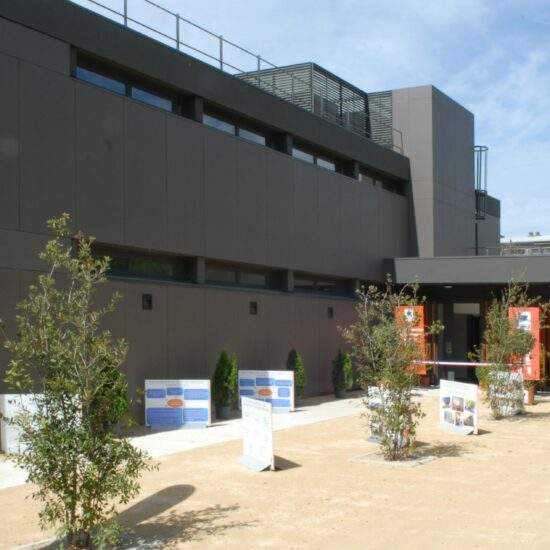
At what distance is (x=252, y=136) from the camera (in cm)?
2294

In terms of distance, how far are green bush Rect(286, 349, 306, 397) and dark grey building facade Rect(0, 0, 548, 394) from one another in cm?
42

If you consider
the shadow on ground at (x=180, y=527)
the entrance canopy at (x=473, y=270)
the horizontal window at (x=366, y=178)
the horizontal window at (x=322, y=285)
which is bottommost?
the shadow on ground at (x=180, y=527)

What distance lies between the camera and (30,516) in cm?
954

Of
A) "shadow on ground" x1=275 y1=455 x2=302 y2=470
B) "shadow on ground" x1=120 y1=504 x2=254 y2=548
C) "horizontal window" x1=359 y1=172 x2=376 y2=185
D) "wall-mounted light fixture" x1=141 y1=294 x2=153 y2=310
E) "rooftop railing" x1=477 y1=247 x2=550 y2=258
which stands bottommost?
"shadow on ground" x1=120 y1=504 x2=254 y2=548

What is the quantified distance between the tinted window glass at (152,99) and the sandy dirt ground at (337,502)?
28.2ft

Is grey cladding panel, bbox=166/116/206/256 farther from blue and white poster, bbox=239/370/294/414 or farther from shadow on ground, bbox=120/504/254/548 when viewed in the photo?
shadow on ground, bbox=120/504/254/548

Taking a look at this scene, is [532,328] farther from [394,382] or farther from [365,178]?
[394,382]

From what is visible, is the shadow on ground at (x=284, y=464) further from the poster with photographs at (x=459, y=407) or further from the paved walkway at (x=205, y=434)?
the poster with photographs at (x=459, y=407)

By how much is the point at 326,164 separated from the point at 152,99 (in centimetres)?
895

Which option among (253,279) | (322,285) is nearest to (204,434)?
(253,279)

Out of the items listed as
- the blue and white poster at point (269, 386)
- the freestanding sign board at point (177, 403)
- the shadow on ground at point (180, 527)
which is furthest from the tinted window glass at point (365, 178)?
the shadow on ground at point (180, 527)

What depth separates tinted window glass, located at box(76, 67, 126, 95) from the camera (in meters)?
17.2

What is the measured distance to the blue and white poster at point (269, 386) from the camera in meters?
19.8

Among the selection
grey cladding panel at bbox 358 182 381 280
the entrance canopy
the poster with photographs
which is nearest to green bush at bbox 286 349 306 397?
the entrance canopy
